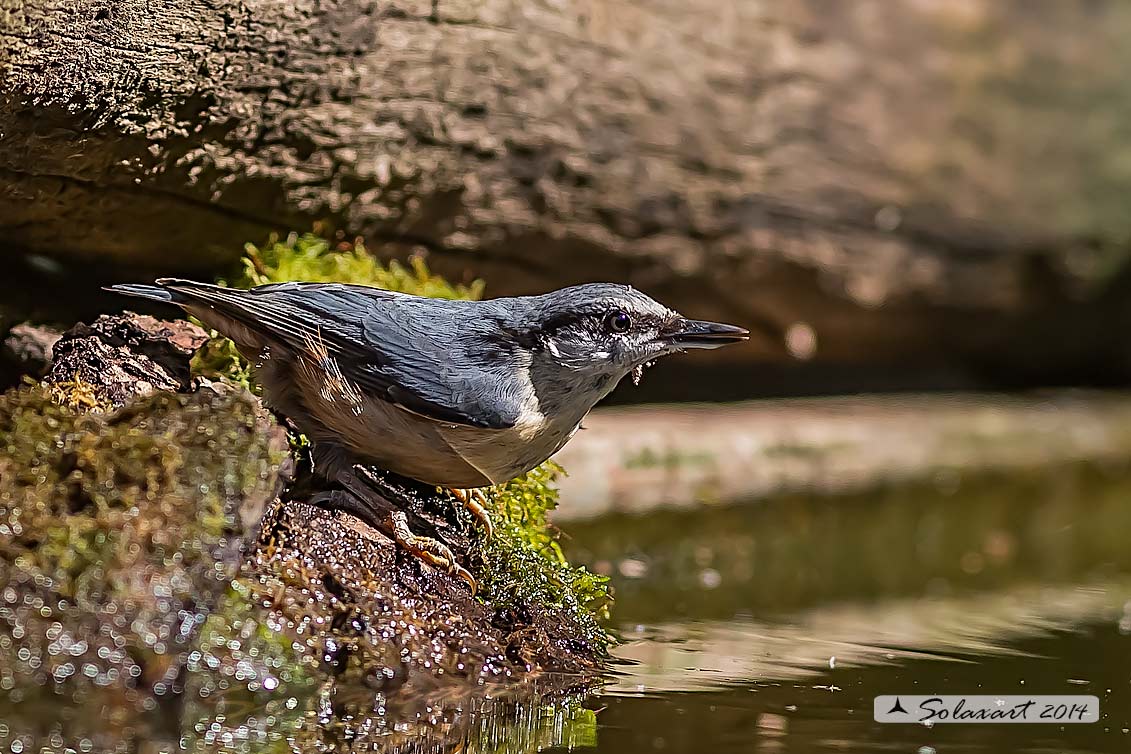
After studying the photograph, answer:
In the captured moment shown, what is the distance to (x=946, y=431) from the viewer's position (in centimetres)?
712

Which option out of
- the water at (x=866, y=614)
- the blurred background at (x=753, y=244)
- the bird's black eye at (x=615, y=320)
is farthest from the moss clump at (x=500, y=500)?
the bird's black eye at (x=615, y=320)

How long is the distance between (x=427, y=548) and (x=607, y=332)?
2.71 ft

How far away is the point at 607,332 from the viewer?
3.50 m

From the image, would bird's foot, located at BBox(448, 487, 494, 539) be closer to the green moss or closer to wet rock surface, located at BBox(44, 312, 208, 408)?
the green moss

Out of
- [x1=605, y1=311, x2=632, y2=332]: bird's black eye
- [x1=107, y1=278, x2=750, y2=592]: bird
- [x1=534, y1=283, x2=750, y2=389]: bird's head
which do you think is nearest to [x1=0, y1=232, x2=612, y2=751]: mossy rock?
[x1=107, y1=278, x2=750, y2=592]: bird

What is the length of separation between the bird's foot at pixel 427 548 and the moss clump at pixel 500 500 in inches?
3.1

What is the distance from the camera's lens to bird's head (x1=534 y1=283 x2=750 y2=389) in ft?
11.4

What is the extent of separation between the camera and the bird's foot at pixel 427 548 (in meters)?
3.48

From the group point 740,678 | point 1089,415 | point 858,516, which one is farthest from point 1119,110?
point 740,678

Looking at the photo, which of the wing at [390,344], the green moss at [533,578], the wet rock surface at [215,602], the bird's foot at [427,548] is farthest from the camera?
the green moss at [533,578]

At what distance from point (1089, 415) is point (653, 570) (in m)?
3.72

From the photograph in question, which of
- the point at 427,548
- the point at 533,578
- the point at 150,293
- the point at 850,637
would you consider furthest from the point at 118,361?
the point at 850,637

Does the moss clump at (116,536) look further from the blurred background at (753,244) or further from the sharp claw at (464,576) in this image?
the blurred background at (753,244)

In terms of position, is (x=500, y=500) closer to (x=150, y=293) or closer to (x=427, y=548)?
(x=427, y=548)
